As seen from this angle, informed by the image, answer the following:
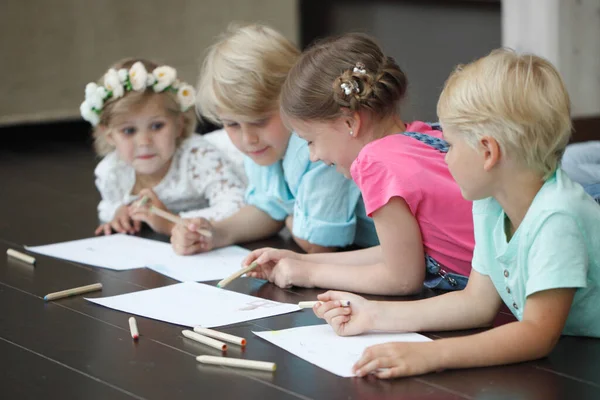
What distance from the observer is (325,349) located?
167 centimetres

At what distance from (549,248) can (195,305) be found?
0.78 metres

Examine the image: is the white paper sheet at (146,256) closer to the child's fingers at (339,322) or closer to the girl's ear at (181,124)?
the girl's ear at (181,124)

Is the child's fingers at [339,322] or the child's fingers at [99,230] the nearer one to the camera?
the child's fingers at [339,322]

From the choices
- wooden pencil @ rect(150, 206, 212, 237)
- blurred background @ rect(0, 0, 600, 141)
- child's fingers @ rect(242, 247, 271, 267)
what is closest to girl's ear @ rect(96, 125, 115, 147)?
wooden pencil @ rect(150, 206, 212, 237)

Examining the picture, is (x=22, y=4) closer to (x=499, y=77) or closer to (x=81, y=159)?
(x=81, y=159)

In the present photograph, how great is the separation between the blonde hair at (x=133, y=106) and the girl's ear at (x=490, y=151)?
4.70ft

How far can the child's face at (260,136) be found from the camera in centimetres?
228

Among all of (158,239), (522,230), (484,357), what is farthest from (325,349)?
(158,239)

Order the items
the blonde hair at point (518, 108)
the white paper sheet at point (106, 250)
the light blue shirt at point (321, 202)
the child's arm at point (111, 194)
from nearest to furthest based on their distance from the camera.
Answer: the blonde hair at point (518, 108), the light blue shirt at point (321, 202), the white paper sheet at point (106, 250), the child's arm at point (111, 194)

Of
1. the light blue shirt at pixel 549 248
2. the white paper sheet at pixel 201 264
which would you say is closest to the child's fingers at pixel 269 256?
the white paper sheet at pixel 201 264

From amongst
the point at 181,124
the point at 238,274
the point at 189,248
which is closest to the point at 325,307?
the point at 238,274

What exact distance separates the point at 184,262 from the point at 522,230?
1.05 meters

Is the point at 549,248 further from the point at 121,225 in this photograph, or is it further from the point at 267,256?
the point at 121,225

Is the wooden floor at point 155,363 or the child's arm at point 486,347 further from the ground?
the child's arm at point 486,347
